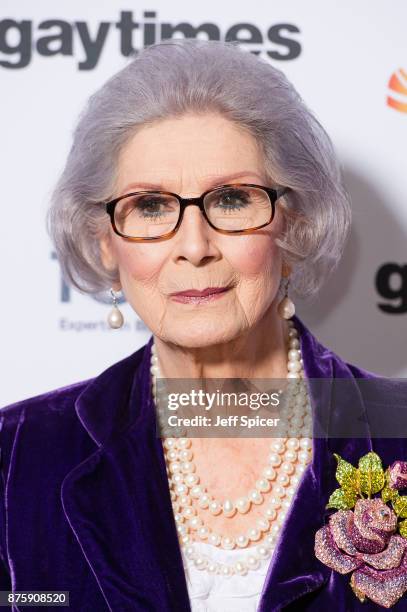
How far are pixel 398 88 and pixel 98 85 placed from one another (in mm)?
660

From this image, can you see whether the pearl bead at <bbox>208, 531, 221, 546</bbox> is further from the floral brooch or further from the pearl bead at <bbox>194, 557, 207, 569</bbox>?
the floral brooch

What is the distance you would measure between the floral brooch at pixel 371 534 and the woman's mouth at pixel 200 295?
1.21ft

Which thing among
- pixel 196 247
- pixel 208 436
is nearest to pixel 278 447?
pixel 208 436

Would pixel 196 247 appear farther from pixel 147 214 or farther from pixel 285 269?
pixel 285 269

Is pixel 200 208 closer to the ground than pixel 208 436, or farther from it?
farther from it

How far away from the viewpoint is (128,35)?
6.02 ft

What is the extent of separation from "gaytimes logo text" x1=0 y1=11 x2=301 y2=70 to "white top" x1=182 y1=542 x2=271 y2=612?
107 cm

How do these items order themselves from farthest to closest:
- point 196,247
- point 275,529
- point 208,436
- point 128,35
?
point 128,35 < point 208,436 < point 275,529 < point 196,247

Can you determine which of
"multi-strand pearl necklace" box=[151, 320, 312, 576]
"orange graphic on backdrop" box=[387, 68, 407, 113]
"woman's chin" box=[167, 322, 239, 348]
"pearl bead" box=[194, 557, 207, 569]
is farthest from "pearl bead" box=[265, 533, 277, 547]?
"orange graphic on backdrop" box=[387, 68, 407, 113]

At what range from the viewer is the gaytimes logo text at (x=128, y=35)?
1831 millimetres

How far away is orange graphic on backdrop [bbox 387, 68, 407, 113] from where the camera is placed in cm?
185

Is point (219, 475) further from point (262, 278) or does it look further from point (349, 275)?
point (349, 275)

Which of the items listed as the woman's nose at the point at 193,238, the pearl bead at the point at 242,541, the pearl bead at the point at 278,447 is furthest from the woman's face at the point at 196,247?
the pearl bead at the point at 242,541

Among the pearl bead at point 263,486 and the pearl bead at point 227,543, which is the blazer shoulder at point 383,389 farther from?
the pearl bead at point 227,543
